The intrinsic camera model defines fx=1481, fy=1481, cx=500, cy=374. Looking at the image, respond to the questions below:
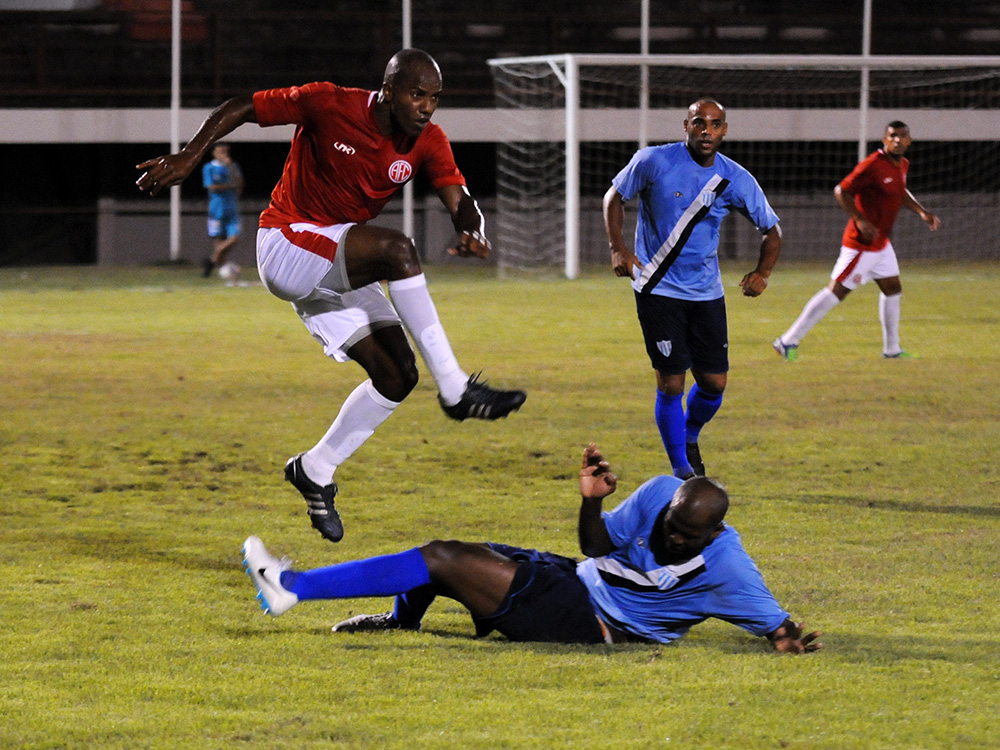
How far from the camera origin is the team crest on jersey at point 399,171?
19.5ft

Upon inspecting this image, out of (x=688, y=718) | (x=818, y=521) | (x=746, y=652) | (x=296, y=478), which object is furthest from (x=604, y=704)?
(x=818, y=521)

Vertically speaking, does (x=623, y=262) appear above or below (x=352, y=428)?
above

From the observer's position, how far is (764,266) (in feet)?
26.1

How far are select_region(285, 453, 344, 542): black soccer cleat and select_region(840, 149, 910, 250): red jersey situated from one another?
26.6 ft

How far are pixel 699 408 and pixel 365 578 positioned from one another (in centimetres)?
365

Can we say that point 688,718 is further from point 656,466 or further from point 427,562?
point 656,466

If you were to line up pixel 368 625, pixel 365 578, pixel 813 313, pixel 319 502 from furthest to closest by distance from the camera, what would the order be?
pixel 813 313 → pixel 319 502 → pixel 368 625 → pixel 365 578

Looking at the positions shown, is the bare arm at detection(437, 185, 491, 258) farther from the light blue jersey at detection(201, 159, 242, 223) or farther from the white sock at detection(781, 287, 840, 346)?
the light blue jersey at detection(201, 159, 242, 223)

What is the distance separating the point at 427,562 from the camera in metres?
5.18

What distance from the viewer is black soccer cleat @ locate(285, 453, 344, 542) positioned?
6121 millimetres

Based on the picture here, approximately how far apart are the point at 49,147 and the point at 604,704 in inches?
929

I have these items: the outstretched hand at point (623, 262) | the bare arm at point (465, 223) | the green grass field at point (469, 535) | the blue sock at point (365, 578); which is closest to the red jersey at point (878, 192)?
the green grass field at point (469, 535)

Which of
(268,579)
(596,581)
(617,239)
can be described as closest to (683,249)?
(617,239)

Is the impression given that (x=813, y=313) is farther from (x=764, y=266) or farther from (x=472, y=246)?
(x=472, y=246)
